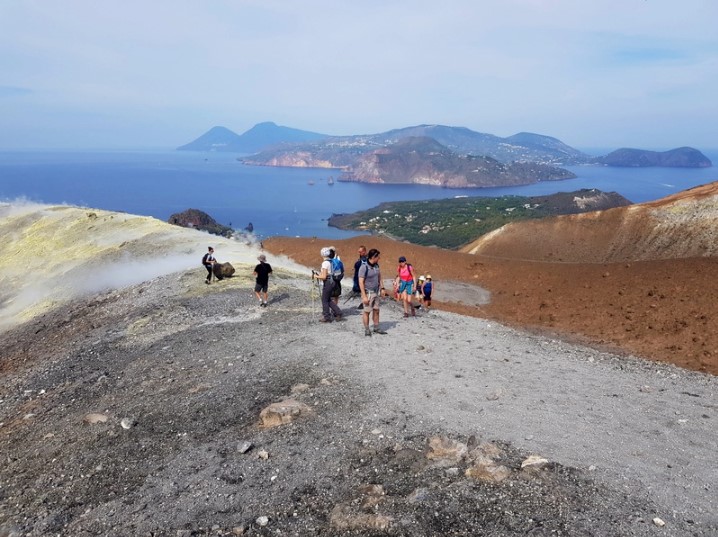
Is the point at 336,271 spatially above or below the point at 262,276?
above

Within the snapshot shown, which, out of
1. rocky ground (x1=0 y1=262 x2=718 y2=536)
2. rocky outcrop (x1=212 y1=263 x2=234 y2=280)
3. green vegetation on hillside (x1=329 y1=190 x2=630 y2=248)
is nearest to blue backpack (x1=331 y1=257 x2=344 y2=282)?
rocky ground (x1=0 y1=262 x2=718 y2=536)

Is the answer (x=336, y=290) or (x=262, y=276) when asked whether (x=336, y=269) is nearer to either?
(x=336, y=290)

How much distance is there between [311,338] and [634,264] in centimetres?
1666

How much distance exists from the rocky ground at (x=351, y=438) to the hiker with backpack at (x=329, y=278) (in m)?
0.44

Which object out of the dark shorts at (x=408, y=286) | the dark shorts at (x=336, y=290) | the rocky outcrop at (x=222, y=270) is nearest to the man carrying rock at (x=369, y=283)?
the dark shorts at (x=336, y=290)

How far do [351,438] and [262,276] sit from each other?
8.89m

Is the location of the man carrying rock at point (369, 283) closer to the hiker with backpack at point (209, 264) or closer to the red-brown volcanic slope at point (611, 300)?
the red-brown volcanic slope at point (611, 300)

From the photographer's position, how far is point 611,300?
20172mm

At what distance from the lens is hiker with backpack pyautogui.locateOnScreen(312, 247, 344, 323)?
13.3 m

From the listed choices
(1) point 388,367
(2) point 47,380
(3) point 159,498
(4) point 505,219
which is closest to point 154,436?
(3) point 159,498

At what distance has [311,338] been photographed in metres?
13.1

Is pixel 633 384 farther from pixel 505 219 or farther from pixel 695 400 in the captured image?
pixel 505 219

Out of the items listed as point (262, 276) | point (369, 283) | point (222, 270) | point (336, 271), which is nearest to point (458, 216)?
point (222, 270)

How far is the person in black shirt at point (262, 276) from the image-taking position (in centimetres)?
1612
